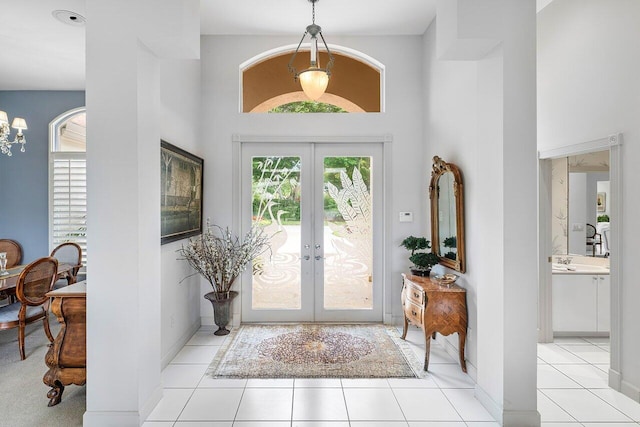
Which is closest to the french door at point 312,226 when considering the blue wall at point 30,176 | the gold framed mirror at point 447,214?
the gold framed mirror at point 447,214

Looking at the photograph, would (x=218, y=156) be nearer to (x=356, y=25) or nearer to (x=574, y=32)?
(x=356, y=25)

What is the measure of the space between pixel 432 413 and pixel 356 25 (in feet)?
12.8

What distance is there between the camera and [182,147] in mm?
3680

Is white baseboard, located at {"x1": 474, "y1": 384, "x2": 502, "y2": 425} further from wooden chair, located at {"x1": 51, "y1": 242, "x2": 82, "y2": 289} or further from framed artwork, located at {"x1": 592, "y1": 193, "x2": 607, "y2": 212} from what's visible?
wooden chair, located at {"x1": 51, "y1": 242, "x2": 82, "y2": 289}

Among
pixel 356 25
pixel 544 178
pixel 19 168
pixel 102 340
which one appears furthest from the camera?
pixel 19 168

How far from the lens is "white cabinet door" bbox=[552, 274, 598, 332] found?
3.85 metres

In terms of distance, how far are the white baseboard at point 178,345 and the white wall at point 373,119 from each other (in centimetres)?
56

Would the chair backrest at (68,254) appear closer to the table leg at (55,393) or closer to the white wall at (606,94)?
the table leg at (55,393)

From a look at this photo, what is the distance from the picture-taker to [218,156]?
14.2 feet

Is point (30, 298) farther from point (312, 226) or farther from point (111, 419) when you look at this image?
point (312, 226)

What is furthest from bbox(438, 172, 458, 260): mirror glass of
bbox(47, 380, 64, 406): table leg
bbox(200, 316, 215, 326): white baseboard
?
bbox(47, 380, 64, 406): table leg

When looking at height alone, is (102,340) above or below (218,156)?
below

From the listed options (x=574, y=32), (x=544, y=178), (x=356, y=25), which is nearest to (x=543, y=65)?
(x=574, y=32)

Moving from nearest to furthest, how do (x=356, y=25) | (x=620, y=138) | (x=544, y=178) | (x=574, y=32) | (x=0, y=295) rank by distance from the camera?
(x=620, y=138) → (x=574, y=32) → (x=0, y=295) → (x=544, y=178) → (x=356, y=25)
